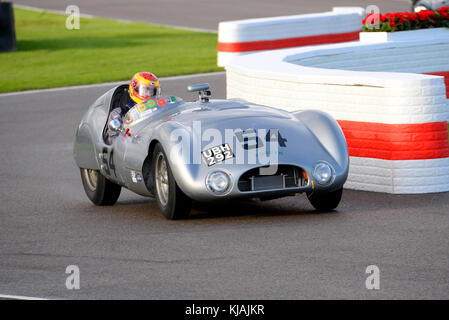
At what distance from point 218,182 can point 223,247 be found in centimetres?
84

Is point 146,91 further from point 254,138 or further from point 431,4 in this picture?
point 431,4

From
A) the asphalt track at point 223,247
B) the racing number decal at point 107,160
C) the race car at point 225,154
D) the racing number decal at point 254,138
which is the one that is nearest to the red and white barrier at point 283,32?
the asphalt track at point 223,247

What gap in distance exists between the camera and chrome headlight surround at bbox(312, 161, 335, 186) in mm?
9609

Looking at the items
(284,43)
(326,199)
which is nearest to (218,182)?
(326,199)

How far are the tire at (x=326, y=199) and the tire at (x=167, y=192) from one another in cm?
115

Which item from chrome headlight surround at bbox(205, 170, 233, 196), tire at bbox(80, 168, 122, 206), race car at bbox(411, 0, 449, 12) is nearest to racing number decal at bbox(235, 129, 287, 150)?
chrome headlight surround at bbox(205, 170, 233, 196)

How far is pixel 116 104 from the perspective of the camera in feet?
37.8

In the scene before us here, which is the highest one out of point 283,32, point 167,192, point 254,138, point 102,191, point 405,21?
point 405,21

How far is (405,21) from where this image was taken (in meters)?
18.2

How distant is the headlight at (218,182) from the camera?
9.43 m

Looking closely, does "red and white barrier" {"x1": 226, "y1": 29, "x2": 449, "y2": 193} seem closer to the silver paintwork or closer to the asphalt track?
the asphalt track

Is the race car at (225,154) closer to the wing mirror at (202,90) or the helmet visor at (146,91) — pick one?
the wing mirror at (202,90)

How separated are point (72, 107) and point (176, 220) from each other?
31.6ft
